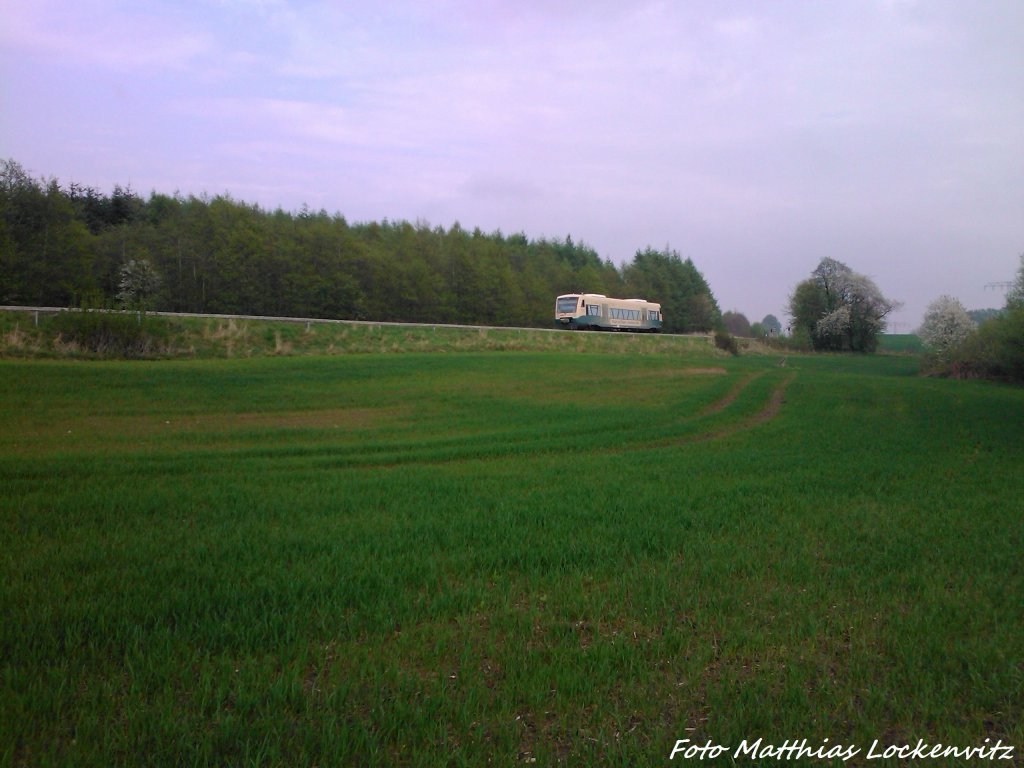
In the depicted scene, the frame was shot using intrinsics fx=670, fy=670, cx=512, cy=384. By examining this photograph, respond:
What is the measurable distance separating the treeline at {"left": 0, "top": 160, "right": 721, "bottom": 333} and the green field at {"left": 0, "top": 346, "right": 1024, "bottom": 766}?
23.9 m

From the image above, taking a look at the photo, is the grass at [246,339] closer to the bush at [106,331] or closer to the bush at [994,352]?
the bush at [106,331]

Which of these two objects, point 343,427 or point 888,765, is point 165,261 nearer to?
point 343,427

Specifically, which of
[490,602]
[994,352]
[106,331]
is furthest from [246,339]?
[994,352]

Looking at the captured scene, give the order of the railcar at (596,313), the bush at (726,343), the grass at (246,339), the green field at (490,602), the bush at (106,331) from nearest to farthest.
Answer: the green field at (490,602) → the grass at (246,339) → the bush at (106,331) → the railcar at (596,313) → the bush at (726,343)

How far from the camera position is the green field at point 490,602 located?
416 centimetres

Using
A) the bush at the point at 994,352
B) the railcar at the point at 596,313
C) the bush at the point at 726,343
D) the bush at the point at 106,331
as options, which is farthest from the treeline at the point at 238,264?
the bush at the point at 994,352

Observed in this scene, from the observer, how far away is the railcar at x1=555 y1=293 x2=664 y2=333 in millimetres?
58000

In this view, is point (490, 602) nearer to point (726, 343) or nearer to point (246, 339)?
point (246, 339)

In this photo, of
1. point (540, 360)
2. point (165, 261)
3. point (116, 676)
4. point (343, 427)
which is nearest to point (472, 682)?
point (116, 676)

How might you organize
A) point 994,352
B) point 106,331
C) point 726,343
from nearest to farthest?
1. point 106,331
2. point 994,352
3. point 726,343

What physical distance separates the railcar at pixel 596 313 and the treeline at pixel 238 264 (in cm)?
1091

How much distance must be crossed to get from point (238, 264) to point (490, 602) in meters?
49.3

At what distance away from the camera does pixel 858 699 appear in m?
4.58

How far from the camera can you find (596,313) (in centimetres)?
5844
